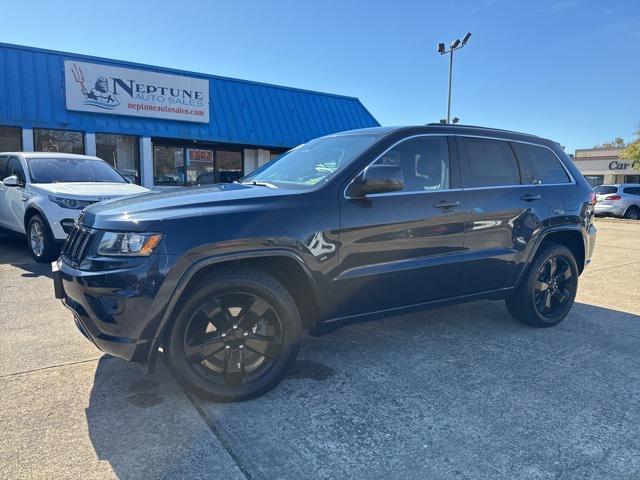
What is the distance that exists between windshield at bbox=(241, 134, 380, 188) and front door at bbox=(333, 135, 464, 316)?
253 mm

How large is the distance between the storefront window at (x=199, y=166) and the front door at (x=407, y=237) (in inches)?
498

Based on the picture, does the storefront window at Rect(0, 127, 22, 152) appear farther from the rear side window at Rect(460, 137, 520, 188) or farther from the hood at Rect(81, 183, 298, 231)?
the rear side window at Rect(460, 137, 520, 188)

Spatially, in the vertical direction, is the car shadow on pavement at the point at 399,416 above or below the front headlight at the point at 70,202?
below

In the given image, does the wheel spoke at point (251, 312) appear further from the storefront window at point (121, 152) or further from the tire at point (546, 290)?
the storefront window at point (121, 152)

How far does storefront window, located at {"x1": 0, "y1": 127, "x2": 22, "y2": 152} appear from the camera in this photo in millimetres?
11953

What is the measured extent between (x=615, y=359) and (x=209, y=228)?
3.38m

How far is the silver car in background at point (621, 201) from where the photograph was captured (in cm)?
2017

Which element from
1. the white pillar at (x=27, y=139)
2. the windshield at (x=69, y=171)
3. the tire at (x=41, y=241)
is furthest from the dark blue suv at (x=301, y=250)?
the white pillar at (x=27, y=139)

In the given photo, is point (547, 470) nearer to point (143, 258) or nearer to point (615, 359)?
point (615, 359)

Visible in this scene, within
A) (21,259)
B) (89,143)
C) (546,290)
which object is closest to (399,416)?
(546,290)

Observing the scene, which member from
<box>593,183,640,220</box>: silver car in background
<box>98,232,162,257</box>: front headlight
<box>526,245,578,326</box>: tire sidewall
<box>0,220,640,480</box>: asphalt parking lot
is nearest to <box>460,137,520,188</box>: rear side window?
<box>526,245,578,326</box>: tire sidewall

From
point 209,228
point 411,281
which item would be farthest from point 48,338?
point 411,281

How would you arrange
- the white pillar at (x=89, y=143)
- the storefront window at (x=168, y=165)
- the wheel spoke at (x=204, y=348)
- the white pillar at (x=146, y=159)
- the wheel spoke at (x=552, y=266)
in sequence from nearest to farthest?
the wheel spoke at (x=204, y=348) < the wheel spoke at (x=552, y=266) < the white pillar at (x=89, y=143) < the white pillar at (x=146, y=159) < the storefront window at (x=168, y=165)

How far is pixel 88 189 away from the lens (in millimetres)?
6941
